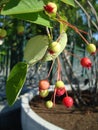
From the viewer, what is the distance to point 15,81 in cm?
80

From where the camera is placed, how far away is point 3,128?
4074mm

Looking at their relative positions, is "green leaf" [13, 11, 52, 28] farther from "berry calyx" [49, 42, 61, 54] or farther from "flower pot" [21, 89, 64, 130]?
"flower pot" [21, 89, 64, 130]

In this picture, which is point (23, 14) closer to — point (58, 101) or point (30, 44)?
point (30, 44)

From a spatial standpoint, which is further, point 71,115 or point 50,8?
point 71,115

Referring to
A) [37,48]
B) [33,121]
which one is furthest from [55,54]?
[33,121]

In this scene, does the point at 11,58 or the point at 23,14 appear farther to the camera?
the point at 11,58

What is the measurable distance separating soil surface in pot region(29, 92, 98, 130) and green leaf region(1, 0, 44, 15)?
2.34 meters

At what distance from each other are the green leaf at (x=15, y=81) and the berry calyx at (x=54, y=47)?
0.24 ft

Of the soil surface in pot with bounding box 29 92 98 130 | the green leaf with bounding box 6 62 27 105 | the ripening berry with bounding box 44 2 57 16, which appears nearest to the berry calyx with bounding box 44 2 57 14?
the ripening berry with bounding box 44 2 57 16

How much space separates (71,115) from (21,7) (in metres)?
2.75

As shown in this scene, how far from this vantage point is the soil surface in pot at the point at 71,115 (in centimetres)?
310

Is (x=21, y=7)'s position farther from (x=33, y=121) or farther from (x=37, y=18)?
(x=33, y=121)

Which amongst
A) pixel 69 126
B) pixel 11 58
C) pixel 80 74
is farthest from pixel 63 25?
pixel 80 74

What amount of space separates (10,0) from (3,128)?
11.3ft
